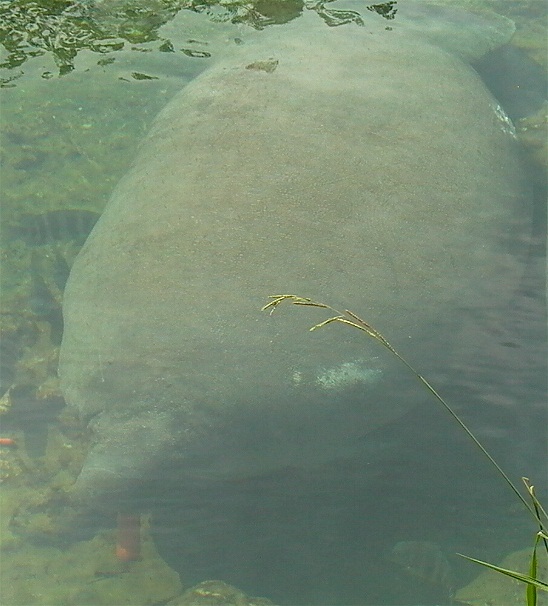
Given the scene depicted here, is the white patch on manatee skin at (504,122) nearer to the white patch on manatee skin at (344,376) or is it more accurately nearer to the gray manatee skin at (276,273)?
the gray manatee skin at (276,273)

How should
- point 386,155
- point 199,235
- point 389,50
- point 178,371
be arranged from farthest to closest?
point 389,50, point 386,155, point 199,235, point 178,371

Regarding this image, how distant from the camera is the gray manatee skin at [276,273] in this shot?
3.11m

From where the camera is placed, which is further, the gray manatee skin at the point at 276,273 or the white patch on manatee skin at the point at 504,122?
the white patch on manatee skin at the point at 504,122

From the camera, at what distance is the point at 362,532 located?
3.20 metres

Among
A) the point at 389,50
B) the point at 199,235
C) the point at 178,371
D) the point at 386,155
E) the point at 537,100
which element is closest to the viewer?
the point at 178,371

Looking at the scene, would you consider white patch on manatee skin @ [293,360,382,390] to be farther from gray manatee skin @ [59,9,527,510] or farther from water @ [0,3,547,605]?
water @ [0,3,547,605]

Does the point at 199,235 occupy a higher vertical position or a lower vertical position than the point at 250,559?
higher

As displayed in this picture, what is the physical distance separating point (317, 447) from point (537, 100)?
2855 mm

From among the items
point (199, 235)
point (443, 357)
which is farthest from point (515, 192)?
point (199, 235)

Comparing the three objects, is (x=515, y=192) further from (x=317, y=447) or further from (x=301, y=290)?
(x=317, y=447)

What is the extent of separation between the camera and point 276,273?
10.6 ft

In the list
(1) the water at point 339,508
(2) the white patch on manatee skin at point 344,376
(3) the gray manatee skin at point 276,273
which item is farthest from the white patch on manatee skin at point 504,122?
(2) the white patch on manatee skin at point 344,376

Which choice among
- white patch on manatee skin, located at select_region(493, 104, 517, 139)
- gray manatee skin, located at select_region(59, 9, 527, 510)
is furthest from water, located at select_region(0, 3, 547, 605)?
white patch on manatee skin, located at select_region(493, 104, 517, 139)

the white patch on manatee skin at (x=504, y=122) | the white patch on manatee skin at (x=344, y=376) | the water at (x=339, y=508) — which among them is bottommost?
the water at (x=339, y=508)
